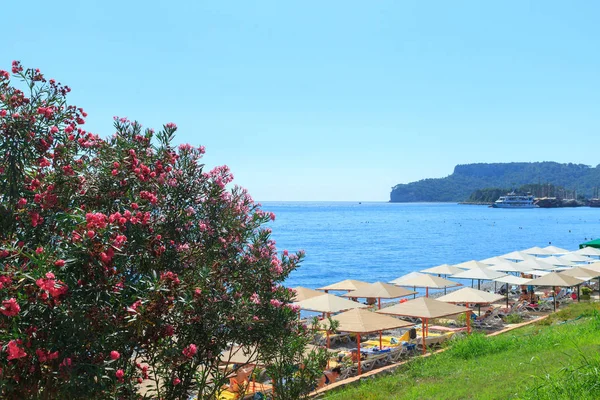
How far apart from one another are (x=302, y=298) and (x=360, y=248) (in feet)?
195

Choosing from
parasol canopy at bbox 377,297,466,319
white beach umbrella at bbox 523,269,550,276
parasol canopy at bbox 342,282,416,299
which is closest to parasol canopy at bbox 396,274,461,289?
parasol canopy at bbox 342,282,416,299

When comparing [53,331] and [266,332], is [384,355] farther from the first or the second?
[53,331]

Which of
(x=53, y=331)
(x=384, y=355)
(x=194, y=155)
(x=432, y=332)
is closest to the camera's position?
(x=53, y=331)

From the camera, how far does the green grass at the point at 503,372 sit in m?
5.70

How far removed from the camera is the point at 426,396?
7969 millimetres

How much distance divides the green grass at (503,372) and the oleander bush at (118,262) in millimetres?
2880

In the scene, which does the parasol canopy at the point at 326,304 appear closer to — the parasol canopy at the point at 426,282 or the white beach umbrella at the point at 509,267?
the parasol canopy at the point at 426,282

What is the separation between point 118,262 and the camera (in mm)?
3961

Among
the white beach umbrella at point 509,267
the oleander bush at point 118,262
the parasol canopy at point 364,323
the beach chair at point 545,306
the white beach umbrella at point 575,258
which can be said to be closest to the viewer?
the oleander bush at point 118,262

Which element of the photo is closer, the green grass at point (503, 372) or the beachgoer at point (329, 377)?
the green grass at point (503, 372)

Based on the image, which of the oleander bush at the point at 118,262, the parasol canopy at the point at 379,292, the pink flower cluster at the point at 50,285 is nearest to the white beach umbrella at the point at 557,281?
the parasol canopy at the point at 379,292

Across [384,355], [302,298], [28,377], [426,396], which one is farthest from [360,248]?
[28,377]

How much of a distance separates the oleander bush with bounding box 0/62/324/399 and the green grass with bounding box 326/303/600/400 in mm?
2880

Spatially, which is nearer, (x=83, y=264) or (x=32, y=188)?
(x=83, y=264)
